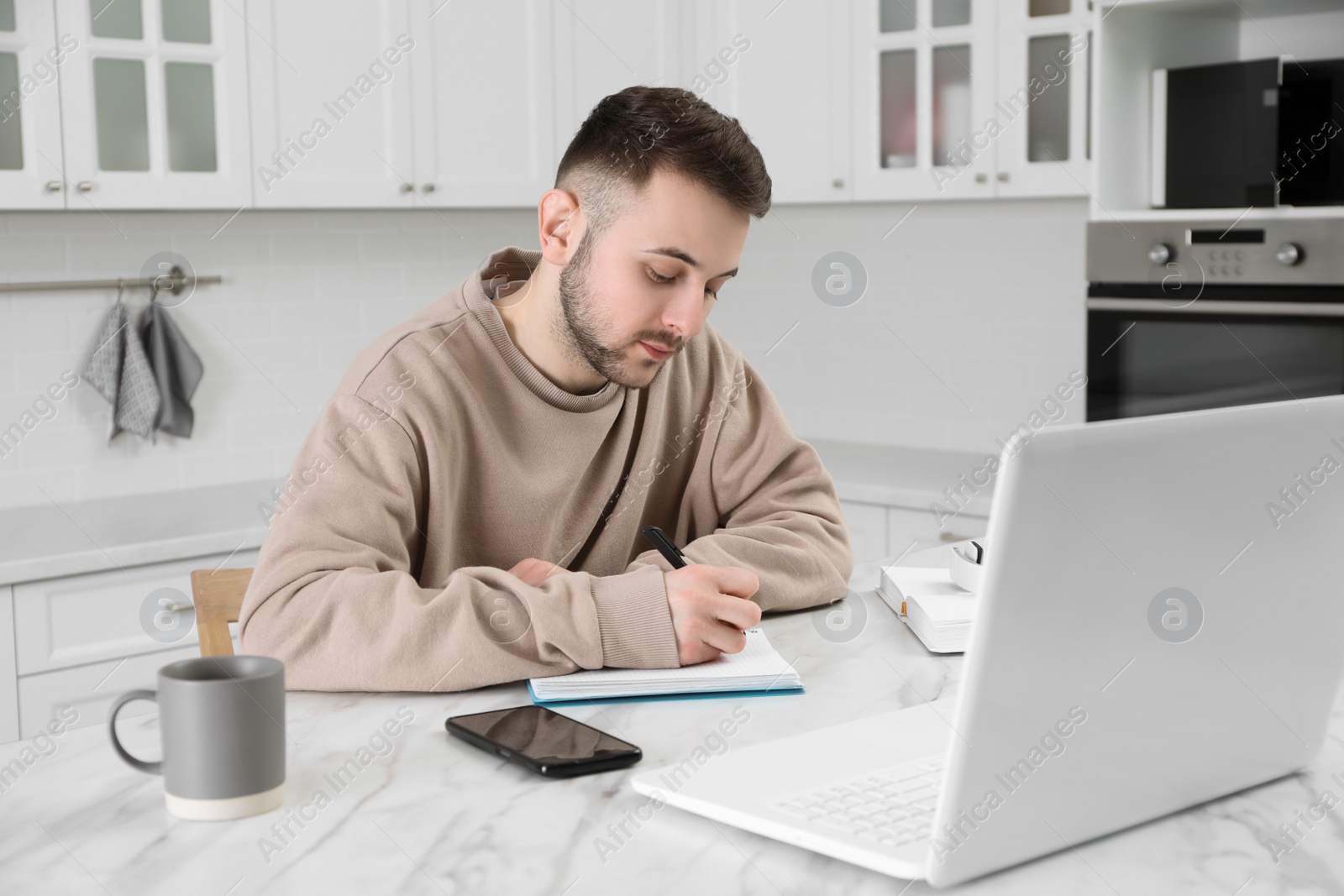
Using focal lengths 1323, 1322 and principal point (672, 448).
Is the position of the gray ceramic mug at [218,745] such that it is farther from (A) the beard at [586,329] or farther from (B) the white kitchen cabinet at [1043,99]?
(B) the white kitchen cabinet at [1043,99]

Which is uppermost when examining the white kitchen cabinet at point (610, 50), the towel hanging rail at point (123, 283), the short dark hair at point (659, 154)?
the white kitchen cabinet at point (610, 50)

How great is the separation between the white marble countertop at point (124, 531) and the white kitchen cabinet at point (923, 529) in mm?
1404

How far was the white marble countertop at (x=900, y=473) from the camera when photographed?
3.03 metres

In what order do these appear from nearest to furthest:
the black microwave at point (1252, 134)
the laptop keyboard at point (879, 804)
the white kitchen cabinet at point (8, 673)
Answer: the laptop keyboard at point (879, 804), the black microwave at point (1252, 134), the white kitchen cabinet at point (8, 673)

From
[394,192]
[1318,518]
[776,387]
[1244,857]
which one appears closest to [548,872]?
[1244,857]

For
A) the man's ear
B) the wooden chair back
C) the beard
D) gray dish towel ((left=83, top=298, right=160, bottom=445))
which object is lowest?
the wooden chair back

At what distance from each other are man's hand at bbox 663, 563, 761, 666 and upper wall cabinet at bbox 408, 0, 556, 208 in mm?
1991

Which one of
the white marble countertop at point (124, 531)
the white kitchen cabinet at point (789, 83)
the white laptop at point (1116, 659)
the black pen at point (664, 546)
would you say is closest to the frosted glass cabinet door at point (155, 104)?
the white marble countertop at point (124, 531)

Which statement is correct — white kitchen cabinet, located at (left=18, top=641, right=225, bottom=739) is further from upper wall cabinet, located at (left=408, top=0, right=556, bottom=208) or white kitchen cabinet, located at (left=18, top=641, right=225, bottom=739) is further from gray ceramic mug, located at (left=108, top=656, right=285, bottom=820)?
gray ceramic mug, located at (left=108, top=656, right=285, bottom=820)

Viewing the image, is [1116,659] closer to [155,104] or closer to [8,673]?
[8,673]

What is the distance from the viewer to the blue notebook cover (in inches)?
46.8

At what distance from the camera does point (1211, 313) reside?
244 cm

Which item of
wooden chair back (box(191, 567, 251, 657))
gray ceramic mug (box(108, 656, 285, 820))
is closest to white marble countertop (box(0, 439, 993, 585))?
wooden chair back (box(191, 567, 251, 657))

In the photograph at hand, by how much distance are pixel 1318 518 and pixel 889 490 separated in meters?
2.18
